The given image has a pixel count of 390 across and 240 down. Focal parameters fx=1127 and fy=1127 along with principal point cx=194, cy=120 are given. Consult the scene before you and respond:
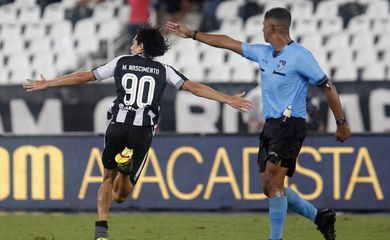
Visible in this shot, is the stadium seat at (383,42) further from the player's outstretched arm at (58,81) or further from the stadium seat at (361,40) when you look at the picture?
the player's outstretched arm at (58,81)

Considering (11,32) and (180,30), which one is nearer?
(180,30)

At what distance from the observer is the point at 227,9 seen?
66.3 ft

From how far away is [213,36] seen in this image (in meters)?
9.52

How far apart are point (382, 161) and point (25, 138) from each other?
4317 millimetres

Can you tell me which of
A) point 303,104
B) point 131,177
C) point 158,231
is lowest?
point 158,231

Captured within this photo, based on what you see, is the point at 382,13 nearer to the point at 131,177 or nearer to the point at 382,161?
the point at 382,161

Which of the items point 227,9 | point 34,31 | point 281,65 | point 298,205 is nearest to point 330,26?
point 227,9

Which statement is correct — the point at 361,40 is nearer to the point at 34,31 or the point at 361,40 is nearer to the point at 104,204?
the point at 34,31

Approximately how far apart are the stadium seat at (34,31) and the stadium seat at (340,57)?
17.7 feet

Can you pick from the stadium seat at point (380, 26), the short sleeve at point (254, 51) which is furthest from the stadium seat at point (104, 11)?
the short sleeve at point (254, 51)

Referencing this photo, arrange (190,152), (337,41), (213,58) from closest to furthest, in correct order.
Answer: (190,152) < (337,41) < (213,58)

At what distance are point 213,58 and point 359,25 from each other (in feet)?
8.43

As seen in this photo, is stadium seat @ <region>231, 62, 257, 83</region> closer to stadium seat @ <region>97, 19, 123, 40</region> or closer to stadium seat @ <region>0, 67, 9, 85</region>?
stadium seat @ <region>97, 19, 123, 40</region>

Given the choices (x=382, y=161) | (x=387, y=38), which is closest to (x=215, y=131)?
(x=382, y=161)
